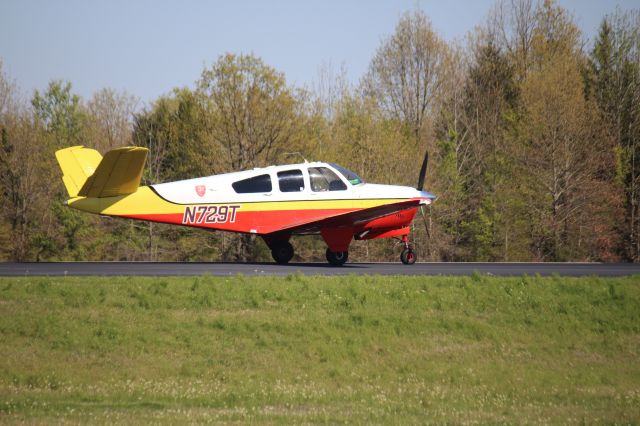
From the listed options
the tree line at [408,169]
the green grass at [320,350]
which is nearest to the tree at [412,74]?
the tree line at [408,169]

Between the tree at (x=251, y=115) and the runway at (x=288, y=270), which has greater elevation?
the tree at (x=251, y=115)

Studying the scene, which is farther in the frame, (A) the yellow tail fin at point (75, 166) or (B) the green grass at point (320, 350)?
(A) the yellow tail fin at point (75, 166)

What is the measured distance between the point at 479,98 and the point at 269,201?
37452 millimetres

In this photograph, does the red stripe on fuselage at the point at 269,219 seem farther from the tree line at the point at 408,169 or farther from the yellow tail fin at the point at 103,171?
the tree line at the point at 408,169

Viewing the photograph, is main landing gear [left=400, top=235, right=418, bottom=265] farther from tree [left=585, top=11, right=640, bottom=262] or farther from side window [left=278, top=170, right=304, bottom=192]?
tree [left=585, top=11, right=640, bottom=262]

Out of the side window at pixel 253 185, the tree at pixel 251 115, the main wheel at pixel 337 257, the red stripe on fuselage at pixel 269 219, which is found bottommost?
the main wheel at pixel 337 257

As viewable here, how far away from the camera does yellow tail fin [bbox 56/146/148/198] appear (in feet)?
71.2

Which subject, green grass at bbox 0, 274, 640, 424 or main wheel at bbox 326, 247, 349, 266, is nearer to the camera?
green grass at bbox 0, 274, 640, 424

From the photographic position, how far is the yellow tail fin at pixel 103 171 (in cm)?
2170

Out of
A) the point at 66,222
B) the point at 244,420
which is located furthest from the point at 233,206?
the point at 66,222

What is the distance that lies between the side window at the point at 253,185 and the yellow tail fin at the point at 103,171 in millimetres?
2789

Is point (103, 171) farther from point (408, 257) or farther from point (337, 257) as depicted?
point (408, 257)

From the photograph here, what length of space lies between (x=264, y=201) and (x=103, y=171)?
178 inches

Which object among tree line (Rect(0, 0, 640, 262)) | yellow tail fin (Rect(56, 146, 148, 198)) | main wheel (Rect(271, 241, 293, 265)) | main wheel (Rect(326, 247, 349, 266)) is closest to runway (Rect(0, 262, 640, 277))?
main wheel (Rect(326, 247, 349, 266))
